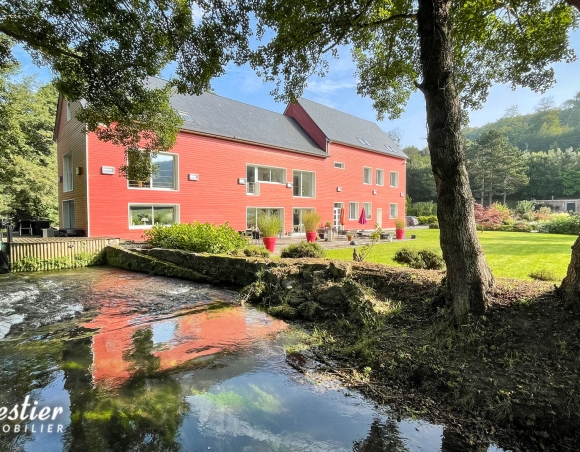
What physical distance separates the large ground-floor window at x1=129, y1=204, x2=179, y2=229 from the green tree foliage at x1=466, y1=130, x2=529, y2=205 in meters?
48.1

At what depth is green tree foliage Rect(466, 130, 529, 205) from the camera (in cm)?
4766

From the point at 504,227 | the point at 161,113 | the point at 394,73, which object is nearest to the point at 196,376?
the point at 394,73

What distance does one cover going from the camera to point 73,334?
483 centimetres

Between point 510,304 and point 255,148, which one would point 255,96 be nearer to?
point 255,148

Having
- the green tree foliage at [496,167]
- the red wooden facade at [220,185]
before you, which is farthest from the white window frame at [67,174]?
the green tree foliage at [496,167]

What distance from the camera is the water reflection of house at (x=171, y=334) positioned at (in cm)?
385

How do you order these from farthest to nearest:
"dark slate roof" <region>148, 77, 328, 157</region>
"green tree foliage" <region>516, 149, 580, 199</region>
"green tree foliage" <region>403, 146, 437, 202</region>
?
1. "green tree foliage" <region>403, 146, 437, 202</region>
2. "green tree foliage" <region>516, 149, 580, 199</region>
3. "dark slate roof" <region>148, 77, 328, 157</region>

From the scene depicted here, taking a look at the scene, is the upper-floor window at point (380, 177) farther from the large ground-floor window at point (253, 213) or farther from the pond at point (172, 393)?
the pond at point (172, 393)

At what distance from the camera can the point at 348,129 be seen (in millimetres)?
26516

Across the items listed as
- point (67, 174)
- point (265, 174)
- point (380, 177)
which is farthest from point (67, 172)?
point (380, 177)

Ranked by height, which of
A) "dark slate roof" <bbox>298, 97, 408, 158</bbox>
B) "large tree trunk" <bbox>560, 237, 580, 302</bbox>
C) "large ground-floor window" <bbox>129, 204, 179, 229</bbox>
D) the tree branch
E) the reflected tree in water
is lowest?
the reflected tree in water

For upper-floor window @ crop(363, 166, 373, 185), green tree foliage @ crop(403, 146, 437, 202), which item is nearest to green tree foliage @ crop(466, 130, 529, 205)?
green tree foliage @ crop(403, 146, 437, 202)

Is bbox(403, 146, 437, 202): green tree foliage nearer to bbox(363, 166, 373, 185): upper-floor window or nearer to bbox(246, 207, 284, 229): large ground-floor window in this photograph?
bbox(363, 166, 373, 185): upper-floor window

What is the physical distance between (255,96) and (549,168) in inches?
2024
